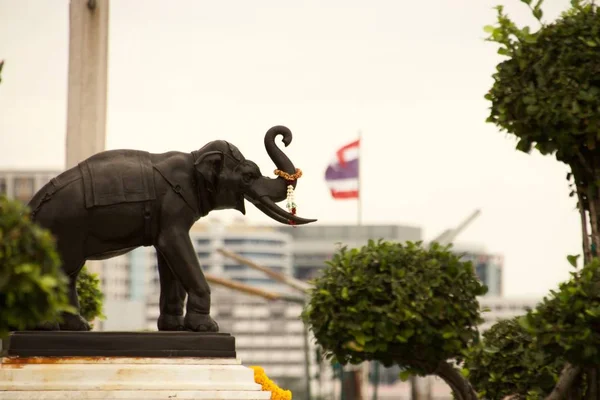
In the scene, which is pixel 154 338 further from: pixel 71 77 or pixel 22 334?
pixel 71 77

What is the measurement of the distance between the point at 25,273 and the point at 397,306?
31.3 ft

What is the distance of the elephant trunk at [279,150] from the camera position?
11.7 m

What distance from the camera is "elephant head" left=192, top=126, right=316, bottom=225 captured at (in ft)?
37.8

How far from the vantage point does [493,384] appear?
52.5 feet

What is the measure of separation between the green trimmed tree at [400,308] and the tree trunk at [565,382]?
84.5 inches

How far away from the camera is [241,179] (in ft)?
38.2

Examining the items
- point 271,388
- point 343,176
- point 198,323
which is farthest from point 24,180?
point 198,323

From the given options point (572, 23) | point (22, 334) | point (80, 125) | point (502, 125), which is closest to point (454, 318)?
point (502, 125)

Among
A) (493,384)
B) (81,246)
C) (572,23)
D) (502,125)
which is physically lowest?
(493,384)

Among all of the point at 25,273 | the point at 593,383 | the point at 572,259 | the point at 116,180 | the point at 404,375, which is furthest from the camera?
the point at 404,375

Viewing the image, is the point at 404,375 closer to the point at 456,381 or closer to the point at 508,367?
the point at 456,381

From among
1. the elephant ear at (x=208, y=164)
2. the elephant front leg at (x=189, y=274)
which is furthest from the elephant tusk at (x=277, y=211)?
the elephant front leg at (x=189, y=274)

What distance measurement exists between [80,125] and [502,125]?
7014mm

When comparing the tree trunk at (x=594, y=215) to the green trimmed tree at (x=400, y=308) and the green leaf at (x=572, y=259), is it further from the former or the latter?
the green trimmed tree at (x=400, y=308)
